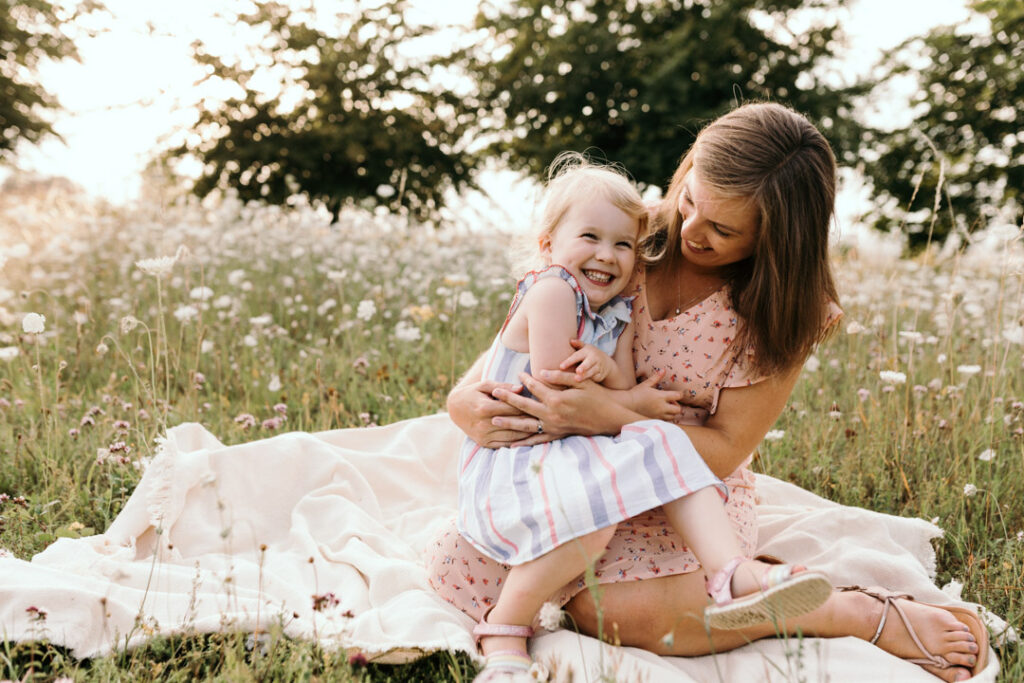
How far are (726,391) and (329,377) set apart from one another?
2.43 metres

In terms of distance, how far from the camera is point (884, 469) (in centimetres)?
314

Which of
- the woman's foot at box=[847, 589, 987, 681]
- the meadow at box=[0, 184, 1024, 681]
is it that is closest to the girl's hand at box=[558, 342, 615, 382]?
the meadow at box=[0, 184, 1024, 681]

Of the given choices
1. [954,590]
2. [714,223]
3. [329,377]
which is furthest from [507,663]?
[329,377]

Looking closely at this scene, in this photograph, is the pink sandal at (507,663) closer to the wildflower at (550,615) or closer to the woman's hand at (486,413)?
the wildflower at (550,615)

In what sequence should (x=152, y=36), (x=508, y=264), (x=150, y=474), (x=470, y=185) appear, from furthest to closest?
(x=470, y=185) < (x=152, y=36) < (x=508, y=264) < (x=150, y=474)

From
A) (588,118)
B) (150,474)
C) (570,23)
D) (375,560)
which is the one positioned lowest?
(375,560)

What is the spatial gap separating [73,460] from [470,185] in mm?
8864

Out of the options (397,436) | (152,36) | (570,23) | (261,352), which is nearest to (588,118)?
(570,23)

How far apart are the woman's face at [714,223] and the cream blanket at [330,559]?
968mm

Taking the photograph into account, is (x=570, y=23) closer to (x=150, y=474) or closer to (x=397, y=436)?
(x=397, y=436)

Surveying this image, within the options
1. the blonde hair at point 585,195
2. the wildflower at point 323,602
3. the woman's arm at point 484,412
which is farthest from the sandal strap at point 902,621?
the wildflower at point 323,602

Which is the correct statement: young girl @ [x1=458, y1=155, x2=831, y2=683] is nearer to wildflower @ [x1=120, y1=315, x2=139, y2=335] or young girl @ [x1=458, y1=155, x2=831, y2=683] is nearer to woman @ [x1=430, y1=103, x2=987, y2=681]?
woman @ [x1=430, y1=103, x2=987, y2=681]

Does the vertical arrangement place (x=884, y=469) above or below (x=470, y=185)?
below

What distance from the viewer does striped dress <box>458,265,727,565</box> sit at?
1.88m
